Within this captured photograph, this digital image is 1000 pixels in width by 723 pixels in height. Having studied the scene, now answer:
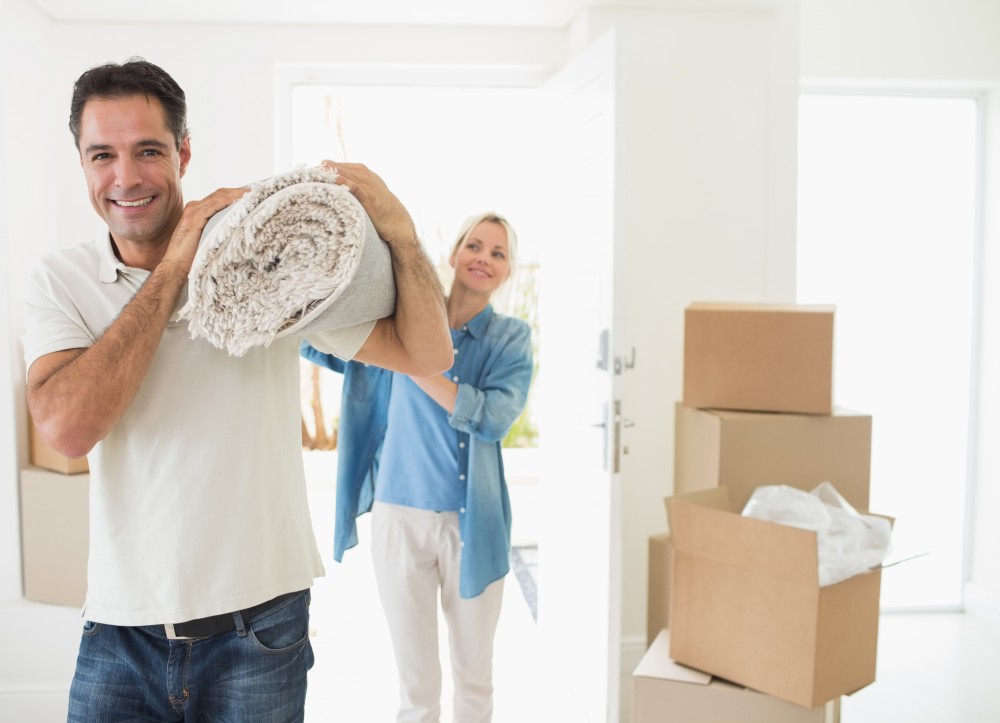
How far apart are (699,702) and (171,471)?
125 centimetres

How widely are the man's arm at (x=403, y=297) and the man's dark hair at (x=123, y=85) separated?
33 cm

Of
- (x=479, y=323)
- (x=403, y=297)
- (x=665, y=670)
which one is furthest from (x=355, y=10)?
(x=665, y=670)

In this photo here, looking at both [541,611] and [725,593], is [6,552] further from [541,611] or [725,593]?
[725,593]

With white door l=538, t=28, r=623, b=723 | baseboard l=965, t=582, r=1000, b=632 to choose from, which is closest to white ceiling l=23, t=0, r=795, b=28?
white door l=538, t=28, r=623, b=723

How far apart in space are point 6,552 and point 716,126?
2.74 m

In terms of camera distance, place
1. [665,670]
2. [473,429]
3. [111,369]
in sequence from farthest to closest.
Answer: [473,429] → [665,670] → [111,369]

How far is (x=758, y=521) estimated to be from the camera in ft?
5.77

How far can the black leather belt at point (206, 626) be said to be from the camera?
3.74ft

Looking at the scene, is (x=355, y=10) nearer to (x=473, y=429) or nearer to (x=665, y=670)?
(x=473, y=429)

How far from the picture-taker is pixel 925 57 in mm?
3332

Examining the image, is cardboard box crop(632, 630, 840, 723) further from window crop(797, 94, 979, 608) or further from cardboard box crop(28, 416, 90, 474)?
window crop(797, 94, 979, 608)

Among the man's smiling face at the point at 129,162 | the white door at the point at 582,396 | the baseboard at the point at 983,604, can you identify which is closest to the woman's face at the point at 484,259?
the white door at the point at 582,396

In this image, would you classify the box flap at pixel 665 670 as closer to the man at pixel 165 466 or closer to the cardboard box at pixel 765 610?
the cardboard box at pixel 765 610

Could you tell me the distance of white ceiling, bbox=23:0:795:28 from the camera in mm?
2850
